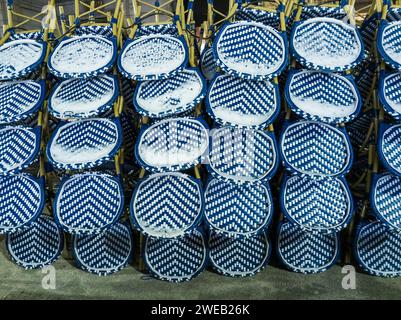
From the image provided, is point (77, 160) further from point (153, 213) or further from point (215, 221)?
point (215, 221)

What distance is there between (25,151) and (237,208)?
5.58 feet

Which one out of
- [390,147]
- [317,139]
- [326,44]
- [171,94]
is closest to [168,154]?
[171,94]

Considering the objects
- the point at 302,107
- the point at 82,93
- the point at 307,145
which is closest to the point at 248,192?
the point at 307,145

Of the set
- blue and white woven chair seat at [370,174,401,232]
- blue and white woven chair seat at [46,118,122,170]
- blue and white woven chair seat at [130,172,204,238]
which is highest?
blue and white woven chair seat at [46,118,122,170]

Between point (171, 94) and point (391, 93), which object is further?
point (171, 94)

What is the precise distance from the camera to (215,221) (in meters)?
2.72

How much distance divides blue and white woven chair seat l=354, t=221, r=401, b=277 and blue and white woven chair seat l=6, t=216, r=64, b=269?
2.47 meters

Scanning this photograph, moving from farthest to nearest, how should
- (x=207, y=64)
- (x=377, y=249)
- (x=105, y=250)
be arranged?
(x=207, y=64) < (x=105, y=250) < (x=377, y=249)

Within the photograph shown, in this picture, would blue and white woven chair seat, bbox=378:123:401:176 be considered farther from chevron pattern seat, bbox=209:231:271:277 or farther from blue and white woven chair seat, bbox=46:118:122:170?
blue and white woven chair seat, bbox=46:118:122:170

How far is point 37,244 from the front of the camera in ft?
10.4

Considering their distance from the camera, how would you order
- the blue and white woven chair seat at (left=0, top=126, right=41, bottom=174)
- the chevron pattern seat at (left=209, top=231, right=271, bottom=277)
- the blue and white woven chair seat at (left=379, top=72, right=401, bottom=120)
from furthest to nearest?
the chevron pattern seat at (left=209, top=231, right=271, bottom=277), the blue and white woven chair seat at (left=0, top=126, right=41, bottom=174), the blue and white woven chair seat at (left=379, top=72, right=401, bottom=120)

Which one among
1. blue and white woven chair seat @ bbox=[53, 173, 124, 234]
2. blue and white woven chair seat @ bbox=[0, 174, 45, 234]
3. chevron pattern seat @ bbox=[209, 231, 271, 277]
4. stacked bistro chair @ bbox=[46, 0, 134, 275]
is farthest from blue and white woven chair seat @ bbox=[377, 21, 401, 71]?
blue and white woven chair seat @ bbox=[0, 174, 45, 234]

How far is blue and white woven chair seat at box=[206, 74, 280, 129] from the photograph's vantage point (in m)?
2.69

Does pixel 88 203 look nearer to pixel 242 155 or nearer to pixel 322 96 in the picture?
pixel 242 155
